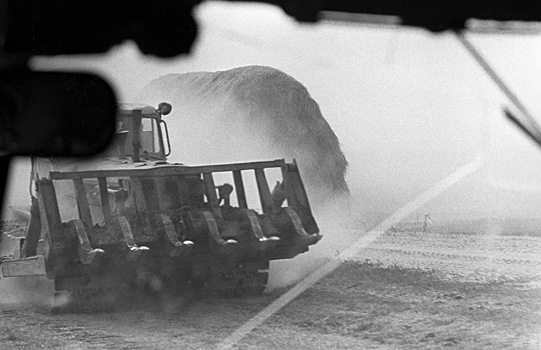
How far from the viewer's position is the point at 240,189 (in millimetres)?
3258

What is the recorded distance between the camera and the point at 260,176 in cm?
317

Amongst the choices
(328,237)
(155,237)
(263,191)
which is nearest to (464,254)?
(328,237)

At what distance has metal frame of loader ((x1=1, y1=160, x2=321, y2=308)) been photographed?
11.1 ft

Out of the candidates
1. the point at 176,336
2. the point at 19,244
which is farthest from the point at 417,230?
the point at 19,244

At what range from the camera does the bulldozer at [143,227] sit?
333 centimetres

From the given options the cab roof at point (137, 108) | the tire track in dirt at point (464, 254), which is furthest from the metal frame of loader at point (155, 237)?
the tire track in dirt at point (464, 254)

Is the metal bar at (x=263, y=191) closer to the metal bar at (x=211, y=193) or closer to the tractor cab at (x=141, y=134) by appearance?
the metal bar at (x=211, y=193)

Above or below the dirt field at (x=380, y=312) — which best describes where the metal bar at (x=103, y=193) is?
above

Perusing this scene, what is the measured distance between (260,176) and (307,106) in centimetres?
34

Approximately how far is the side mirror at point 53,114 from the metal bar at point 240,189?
1.82 ft

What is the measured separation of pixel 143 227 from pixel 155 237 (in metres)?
0.08

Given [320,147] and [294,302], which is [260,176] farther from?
[294,302]

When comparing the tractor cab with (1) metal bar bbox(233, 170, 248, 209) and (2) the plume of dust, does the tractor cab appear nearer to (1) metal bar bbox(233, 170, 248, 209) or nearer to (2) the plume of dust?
(1) metal bar bbox(233, 170, 248, 209)

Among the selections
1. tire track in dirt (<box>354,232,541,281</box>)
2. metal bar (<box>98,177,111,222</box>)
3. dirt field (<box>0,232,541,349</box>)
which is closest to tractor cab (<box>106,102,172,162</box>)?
metal bar (<box>98,177,111,222</box>)
